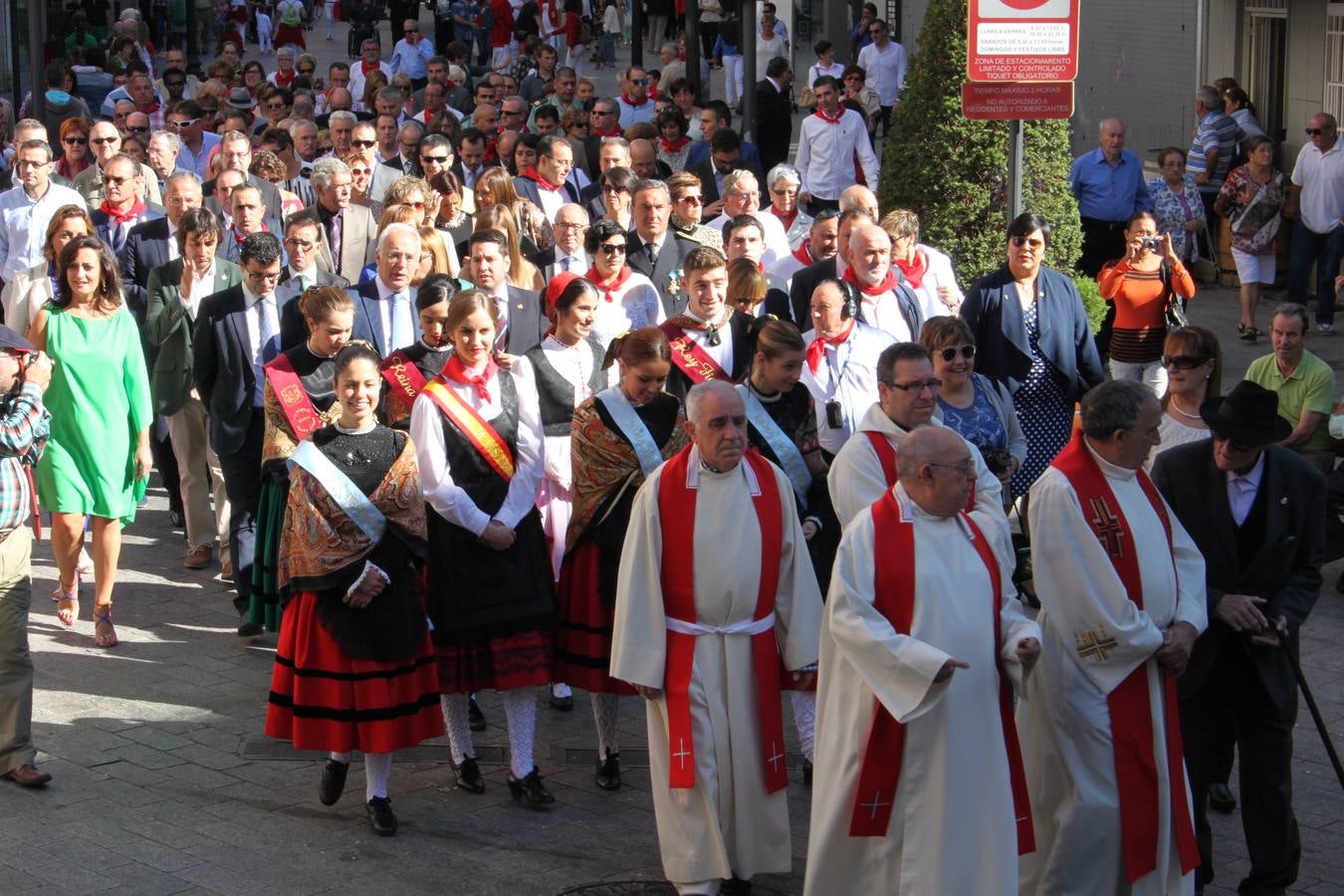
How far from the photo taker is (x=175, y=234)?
11.4 m

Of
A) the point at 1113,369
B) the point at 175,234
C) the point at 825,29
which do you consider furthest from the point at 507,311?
the point at 825,29

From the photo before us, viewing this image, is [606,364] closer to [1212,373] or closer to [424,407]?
[424,407]

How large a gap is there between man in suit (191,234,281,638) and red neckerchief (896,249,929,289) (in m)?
3.24

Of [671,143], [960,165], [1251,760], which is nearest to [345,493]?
[1251,760]

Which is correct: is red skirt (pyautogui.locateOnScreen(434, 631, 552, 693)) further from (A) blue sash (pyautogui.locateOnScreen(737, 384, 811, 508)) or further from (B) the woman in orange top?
(B) the woman in orange top

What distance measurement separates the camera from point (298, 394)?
854 centimetres

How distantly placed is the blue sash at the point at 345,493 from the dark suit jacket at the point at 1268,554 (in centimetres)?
292

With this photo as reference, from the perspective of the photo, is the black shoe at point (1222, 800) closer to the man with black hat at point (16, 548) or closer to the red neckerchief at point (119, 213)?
the man with black hat at point (16, 548)

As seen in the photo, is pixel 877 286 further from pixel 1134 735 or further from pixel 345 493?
pixel 1134 735

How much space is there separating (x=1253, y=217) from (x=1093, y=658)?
11.1 metres

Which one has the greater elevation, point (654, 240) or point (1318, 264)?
point (654, 240)

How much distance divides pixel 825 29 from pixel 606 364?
25084 mm

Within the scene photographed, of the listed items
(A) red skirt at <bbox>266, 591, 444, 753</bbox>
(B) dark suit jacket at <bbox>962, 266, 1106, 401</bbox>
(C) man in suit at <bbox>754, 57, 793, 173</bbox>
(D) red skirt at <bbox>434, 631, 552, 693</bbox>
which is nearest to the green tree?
(B) dark suit jacket at <bbox>962, 266, 1106, 401</bbox>

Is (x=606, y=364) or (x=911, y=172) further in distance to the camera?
(x=911, y=172)
